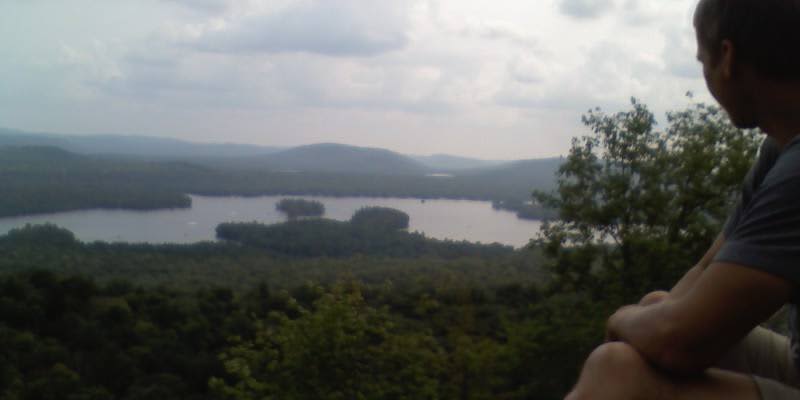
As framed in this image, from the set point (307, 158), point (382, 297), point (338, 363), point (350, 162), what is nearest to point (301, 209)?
point (350, 162)

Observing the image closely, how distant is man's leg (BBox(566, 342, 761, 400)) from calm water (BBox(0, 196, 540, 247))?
16348mm

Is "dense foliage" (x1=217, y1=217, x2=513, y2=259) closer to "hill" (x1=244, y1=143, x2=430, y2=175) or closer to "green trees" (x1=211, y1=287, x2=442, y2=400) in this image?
"hill" (x1=244, y1=143, x2=430, y2=175)

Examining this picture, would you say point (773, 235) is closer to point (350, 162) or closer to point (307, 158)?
point (350, 162)

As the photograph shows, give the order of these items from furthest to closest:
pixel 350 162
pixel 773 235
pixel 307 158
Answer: pixel 307 158, pixel 350 162, pixel 773 235

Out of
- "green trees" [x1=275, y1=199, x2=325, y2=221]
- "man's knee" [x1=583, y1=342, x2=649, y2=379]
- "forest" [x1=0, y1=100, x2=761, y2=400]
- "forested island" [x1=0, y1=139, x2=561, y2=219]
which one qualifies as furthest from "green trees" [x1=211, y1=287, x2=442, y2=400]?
"green trees" [x1=275, y1=199, x2=325, y2=221]

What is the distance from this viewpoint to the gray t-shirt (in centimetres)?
132

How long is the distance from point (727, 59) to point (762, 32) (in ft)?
0.29

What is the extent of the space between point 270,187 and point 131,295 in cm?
1366

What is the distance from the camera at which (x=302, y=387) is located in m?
5.96

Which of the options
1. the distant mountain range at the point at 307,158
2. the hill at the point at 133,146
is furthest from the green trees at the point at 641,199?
the hill at the point at 133,146

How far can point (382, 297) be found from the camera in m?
8.05

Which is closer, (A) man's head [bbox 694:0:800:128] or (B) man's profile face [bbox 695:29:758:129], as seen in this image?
(A) man's head [bbox 694:0:800:128]

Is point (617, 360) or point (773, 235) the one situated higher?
point (773, 235)

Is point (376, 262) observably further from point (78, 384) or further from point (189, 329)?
point (78, 384)
